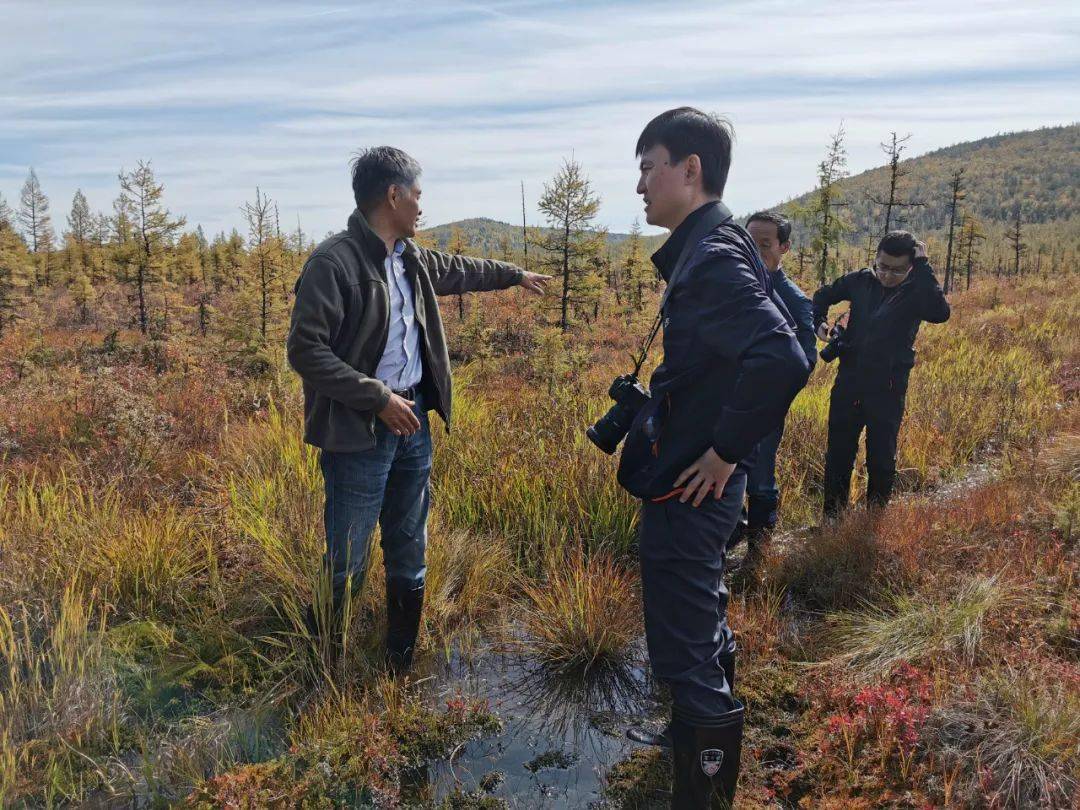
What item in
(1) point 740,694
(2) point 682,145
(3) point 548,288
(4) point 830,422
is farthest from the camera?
(3) point 548,288

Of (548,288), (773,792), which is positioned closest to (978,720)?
(773,792)

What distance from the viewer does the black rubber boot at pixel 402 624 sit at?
123 inches

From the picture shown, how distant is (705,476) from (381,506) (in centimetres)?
162

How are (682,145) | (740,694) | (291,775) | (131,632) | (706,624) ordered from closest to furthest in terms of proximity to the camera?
(682,145), (706,624), (291,775), (740,694), (131,632)

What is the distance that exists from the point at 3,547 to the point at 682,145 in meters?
3.88

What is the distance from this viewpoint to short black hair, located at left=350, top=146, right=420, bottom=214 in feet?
8.77

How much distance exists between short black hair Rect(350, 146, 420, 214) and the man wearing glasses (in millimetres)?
3128

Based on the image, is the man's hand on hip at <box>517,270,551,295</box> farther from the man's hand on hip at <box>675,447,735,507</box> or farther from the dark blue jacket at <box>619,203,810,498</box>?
the man's hand on hip at <box>675,447,735,507</box>

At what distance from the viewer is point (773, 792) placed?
8.14 ft

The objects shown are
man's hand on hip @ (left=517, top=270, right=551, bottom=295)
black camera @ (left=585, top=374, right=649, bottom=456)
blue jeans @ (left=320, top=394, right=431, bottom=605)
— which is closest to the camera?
black camera @ (left=585, top=374, right=649, bottom=456)

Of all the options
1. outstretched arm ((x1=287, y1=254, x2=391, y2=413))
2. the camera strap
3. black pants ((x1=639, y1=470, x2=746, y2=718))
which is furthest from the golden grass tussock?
the camera strap

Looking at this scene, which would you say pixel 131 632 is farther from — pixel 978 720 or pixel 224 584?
pixel 978 720

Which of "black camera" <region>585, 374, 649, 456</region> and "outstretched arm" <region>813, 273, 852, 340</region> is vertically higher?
"outstretched arm" <region>813, 273, 852, 340</region>

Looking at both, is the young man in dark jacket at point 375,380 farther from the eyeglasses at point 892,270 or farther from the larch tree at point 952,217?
the larch tree at point 952,217
